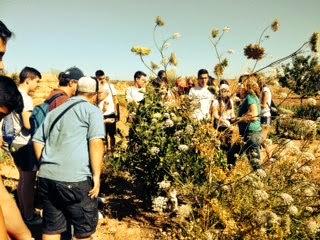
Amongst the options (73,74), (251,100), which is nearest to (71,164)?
(73,74)

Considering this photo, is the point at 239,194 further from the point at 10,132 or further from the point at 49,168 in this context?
the point at 10,132

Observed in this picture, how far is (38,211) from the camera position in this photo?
582 cm

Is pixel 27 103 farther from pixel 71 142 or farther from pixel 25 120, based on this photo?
pixel 71 142

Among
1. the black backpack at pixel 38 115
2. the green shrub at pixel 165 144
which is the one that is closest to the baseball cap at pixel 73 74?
the black backpack at pixel 38 115

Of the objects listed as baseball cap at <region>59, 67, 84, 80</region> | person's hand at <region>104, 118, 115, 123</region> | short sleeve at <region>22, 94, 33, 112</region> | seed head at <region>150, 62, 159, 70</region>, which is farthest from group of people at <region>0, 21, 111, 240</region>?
person's hand at <region>104, 118, 115, 123</region>

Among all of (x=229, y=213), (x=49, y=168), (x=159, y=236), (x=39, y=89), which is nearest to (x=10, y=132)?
(x=49, y=168)

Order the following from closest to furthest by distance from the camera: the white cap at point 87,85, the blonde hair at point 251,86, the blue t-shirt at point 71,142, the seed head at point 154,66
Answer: the blue t-shirt at point 71,142, the white cap at point 87,85, the seed head at point 154,66, the blonde hair at point 251,86

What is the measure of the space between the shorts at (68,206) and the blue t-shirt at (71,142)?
7 centimetres

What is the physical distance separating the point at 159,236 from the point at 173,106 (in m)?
1.52

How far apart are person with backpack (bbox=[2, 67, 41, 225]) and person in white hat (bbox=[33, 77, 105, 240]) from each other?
4.47 ft

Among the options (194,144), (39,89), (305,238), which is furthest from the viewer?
(39,89)

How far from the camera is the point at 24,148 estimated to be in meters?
5.04

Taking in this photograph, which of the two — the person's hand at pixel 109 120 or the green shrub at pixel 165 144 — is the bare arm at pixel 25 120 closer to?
the green shrub at pixel 165 144

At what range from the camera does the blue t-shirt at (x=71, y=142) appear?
357 centimetres
